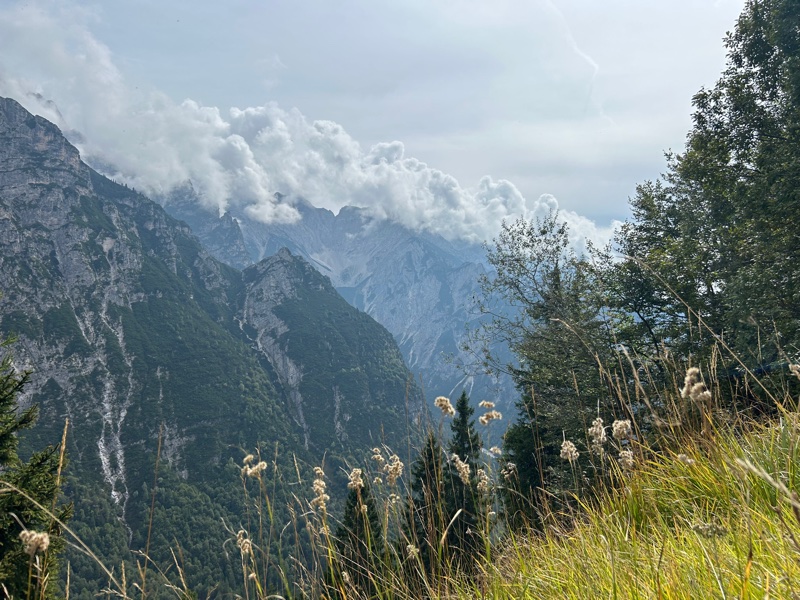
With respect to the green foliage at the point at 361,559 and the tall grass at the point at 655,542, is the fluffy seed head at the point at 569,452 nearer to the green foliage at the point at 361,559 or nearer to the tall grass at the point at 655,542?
the tall grass at the point at 655,542

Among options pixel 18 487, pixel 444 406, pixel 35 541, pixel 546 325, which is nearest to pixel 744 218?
pixel 546 325

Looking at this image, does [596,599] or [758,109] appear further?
[758,109]

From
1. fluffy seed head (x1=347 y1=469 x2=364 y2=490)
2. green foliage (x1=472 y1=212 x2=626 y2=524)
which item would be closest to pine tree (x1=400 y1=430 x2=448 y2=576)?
fluffy seed head (x1=347 y1=469 x2=364 y2=490)

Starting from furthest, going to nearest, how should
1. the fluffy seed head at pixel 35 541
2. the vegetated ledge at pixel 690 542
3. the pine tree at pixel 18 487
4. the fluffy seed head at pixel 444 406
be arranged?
the pine tree at pixel 18 487
the fluffy seed head at pixel 444 406
the fluffy seed head at pixel 35 541
the vegetated ledge at pixel 690 542

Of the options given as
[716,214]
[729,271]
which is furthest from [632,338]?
[716,214]

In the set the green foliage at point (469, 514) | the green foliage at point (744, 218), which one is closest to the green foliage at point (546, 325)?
the green foliage at point (744, 218)

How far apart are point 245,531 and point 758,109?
20.7 m

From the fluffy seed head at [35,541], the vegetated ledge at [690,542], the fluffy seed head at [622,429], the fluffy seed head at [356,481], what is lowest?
the fluffy seed head at [356,481]

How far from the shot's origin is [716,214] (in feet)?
62.9

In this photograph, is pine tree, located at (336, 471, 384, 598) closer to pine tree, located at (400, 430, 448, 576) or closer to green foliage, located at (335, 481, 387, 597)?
green foliage, located at (335, 481, 387, 597)

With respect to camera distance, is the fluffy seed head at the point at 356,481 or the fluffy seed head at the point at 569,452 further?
the fluffy seed head at the point at 356,481

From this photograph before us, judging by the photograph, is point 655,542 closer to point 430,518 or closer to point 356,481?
point 430,518

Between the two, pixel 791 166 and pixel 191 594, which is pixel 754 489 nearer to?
pixel 191 594

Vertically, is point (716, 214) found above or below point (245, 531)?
above
